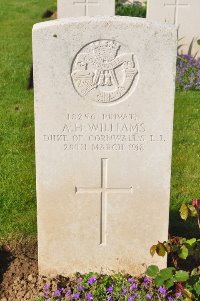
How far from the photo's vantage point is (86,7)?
841cm

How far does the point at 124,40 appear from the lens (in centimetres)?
311

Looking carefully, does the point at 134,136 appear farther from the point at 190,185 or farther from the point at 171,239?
the point at 190,185

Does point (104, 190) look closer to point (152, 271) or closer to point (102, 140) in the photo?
point (102, 140)

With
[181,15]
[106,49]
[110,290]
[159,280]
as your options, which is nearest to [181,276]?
[159,280]

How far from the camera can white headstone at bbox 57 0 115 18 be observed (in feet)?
27.5

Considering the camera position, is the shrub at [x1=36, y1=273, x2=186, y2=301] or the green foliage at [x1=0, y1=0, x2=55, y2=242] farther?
the green foliage at [x1=0, y1=0, x2=55, y2=242]

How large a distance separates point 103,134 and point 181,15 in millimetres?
5522

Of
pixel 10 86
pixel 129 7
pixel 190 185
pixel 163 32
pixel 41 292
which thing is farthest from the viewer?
pixel 129 7

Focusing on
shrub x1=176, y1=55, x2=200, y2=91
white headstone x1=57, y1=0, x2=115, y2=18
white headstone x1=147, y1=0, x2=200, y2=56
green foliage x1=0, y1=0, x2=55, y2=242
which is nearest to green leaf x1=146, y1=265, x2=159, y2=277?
green foliage x1=0, y1=0, x2=55, y2=242

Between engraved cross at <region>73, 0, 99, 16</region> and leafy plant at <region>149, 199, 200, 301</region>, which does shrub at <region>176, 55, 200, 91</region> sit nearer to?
engraved cross at <region>73, 0, 99, 16</region>

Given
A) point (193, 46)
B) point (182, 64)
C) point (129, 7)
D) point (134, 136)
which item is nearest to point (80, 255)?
point (134, 136)

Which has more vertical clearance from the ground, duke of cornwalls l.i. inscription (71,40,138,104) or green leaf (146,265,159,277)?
duke of cornwalls l.i. inscription (71,40,138,104)

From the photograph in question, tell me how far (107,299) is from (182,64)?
212 inches

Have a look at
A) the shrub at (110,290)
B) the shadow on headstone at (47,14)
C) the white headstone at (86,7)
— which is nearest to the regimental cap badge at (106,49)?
the shrub at (110,290)
